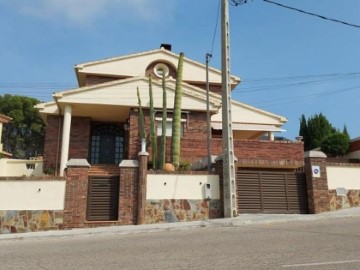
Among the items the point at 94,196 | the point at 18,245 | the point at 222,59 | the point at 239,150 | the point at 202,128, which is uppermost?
the point at 222,59

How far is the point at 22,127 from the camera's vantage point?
171 ft

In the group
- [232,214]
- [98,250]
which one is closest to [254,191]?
[232,214]

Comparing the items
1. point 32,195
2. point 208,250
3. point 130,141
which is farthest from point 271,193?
point 32,195

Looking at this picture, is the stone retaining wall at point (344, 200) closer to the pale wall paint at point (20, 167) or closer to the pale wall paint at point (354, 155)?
the pale wall paint at point (354, 155)

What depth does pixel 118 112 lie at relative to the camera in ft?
72.8

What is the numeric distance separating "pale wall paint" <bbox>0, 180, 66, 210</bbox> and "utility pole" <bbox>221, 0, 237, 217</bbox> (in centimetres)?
578

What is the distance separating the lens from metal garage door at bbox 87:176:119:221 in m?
13.9

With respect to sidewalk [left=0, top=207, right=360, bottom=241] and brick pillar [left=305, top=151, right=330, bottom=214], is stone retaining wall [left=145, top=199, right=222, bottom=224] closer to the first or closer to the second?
sidewalk [left=0, top=207, right=360, bottom=241]

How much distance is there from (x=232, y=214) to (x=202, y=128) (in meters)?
7.67

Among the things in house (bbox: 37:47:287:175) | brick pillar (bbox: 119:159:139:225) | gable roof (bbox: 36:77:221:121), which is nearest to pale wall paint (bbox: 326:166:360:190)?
house (bbox: 37:47:287:175)

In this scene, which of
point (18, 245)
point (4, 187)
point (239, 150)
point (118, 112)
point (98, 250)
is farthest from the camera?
point (118, 112)

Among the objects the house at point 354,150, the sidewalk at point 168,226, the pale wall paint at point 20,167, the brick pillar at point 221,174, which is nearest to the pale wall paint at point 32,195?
the sidewalk at point 168,226

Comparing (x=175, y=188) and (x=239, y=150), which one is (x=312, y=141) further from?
(x=175, y=188)

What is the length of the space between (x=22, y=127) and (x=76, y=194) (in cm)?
4220
